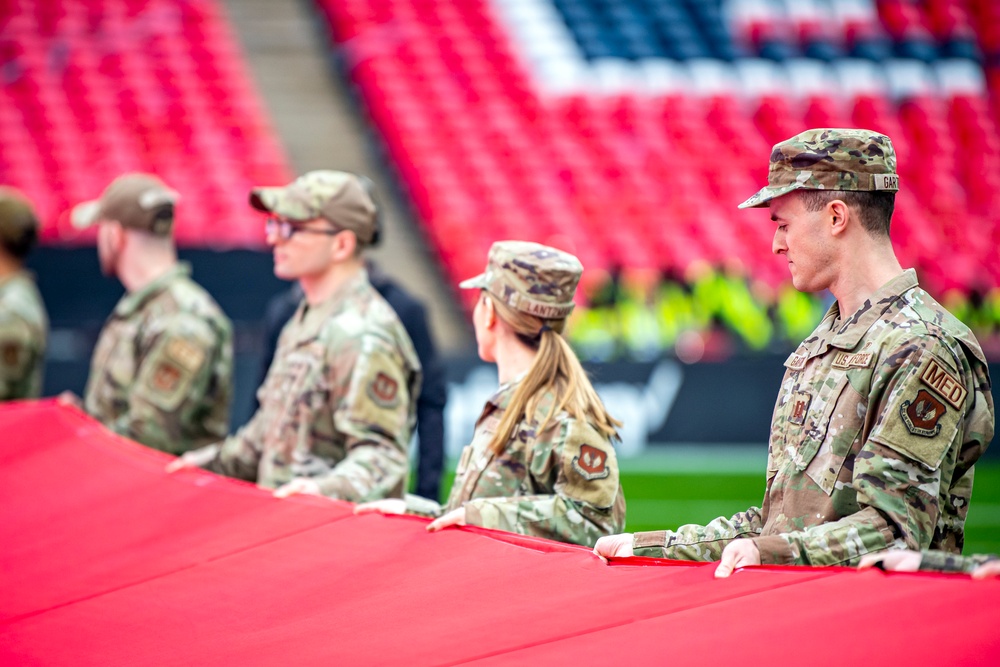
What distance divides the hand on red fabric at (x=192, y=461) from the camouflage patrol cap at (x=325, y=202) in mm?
816

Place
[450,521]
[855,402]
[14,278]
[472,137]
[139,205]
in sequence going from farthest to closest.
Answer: [472,137] → [14,278] → [139,205] → [450,521] → [855,402]

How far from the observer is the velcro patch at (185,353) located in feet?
14.4

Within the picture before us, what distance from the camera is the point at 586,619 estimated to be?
2.18 m

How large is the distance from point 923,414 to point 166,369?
293 cm

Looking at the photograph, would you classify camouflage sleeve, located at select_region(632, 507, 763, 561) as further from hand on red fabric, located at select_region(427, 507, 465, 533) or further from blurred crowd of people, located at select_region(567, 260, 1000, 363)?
blurred crowd of people, located at select_region(567, 260, 1000, 363)

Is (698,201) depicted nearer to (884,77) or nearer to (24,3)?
(884,77)

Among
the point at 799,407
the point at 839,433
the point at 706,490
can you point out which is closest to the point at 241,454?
the point at 799,407

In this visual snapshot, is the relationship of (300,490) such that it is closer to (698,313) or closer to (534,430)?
(534,430)

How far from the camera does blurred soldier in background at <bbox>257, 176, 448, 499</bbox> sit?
4.81 meters

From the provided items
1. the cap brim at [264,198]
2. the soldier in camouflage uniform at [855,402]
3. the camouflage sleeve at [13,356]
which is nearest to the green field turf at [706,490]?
the camouflage sleeve at [13,356]

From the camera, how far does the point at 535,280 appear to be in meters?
3.08

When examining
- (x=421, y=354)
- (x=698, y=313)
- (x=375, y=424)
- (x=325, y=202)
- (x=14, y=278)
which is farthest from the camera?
(x=698, y=313)

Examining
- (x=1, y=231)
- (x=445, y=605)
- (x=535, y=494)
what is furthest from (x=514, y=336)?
(x=1, y=231)

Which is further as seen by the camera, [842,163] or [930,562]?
[842,163]
